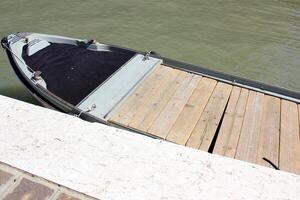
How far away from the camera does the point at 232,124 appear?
5637 mm

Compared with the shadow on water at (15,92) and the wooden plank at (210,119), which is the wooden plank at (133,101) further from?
the shadow on water at (15,92)

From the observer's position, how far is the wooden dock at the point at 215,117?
17.0ft

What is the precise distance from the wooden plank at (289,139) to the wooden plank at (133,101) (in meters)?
2.06

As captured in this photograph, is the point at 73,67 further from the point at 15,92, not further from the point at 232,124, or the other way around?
the point at 232,124

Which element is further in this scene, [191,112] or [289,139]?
[191,112]

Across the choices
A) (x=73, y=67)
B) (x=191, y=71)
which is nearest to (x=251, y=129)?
(x=191, y=71)

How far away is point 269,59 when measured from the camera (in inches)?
381

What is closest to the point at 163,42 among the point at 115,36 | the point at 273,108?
the point at 115,36

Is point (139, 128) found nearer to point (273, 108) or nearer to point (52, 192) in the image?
point (273, 108)

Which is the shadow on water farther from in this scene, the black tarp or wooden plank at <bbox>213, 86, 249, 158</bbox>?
wooden plank at <bbox>213, 86, 249, 158</bbox>

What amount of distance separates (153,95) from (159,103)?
0.23 metres

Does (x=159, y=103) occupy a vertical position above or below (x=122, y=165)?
above

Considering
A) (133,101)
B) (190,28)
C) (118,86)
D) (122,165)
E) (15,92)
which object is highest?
(190,28)

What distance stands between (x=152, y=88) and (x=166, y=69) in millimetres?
678
